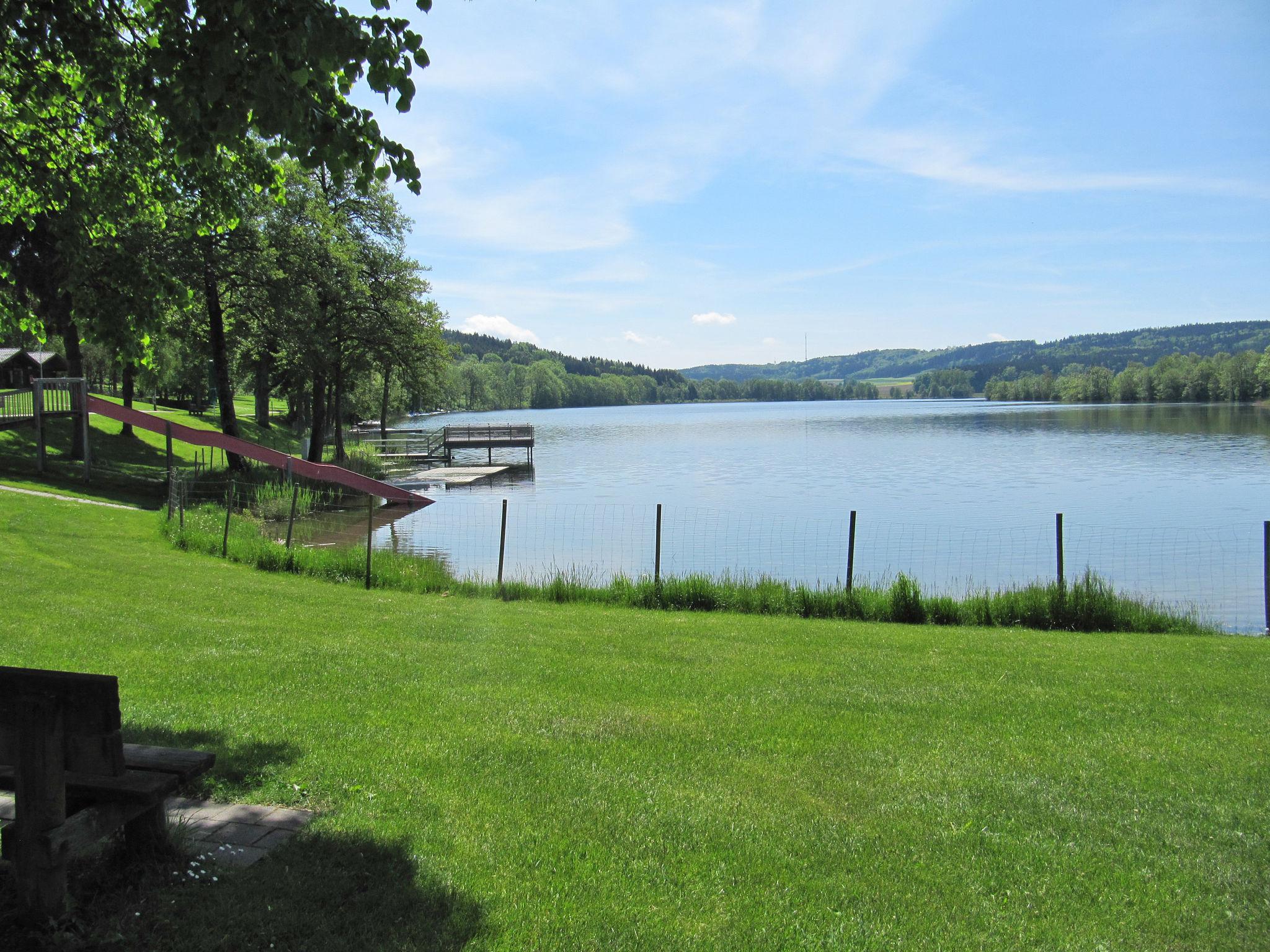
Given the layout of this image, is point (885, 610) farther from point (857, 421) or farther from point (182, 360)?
point (857, 421)

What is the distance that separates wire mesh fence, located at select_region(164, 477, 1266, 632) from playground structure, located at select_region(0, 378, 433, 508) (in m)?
0.81

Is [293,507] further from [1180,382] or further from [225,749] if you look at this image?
[1180,382]

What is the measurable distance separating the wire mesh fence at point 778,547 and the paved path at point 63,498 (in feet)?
5.24

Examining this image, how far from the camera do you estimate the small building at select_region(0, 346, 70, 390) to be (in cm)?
3944

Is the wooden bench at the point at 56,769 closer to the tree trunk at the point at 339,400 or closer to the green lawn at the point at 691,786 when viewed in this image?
the green lawn at the point at 691,786

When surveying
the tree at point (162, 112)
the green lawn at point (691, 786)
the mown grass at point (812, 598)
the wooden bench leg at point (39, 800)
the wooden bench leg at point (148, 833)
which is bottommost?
the mown grass at point (812, 598)

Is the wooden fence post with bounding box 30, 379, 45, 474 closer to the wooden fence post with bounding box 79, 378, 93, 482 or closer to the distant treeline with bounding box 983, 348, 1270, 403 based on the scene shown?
the wooden fence post with bounding box 79, 378, 93, 482

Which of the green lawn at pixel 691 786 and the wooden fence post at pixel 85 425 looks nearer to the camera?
the green lawn at pixel 691 786

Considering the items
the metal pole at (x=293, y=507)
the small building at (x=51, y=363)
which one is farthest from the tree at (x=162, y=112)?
the small building at (x=51, y=363)

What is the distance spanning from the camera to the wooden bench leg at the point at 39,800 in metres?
3.01

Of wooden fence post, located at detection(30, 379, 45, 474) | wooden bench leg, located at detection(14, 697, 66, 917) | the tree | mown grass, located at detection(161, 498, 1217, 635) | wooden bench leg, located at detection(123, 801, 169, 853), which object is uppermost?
the tree

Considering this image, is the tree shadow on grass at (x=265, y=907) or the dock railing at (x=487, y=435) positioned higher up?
the dock railing at (x=487, y=435)

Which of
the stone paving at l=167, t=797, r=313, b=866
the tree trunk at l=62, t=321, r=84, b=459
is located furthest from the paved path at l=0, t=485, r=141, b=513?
the stone paving at l=167, t=797, r=313, b=866

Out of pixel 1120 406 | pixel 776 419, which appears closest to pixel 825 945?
pixel 776 419
